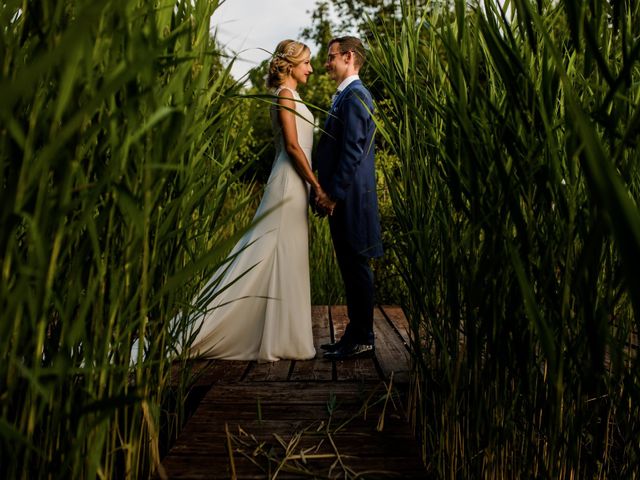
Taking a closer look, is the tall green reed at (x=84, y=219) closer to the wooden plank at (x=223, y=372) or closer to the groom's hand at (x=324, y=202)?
the wooden plank at (x=223, y=372)

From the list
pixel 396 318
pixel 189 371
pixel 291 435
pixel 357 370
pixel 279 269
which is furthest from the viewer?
pixel 396 318

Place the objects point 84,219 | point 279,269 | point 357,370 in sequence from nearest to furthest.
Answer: point 84,219 < point 357,370 < point 279,269

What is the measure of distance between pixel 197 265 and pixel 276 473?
25.9 inches

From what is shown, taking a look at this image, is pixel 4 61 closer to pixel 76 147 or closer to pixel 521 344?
pixel 76 147

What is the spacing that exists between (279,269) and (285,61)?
103 cm

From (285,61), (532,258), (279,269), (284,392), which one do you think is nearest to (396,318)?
(279,269)

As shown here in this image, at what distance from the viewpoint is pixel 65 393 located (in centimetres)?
121

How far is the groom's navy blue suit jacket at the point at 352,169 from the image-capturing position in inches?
116

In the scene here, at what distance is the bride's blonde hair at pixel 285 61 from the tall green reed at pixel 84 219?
65.9 inches

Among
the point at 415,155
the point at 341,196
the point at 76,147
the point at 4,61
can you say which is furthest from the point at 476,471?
the point at 341,196

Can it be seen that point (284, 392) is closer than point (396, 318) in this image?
Yes

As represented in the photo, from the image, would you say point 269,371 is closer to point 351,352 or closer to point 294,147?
point 351,352

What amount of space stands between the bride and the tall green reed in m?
1.48

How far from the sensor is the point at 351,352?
2906mm
